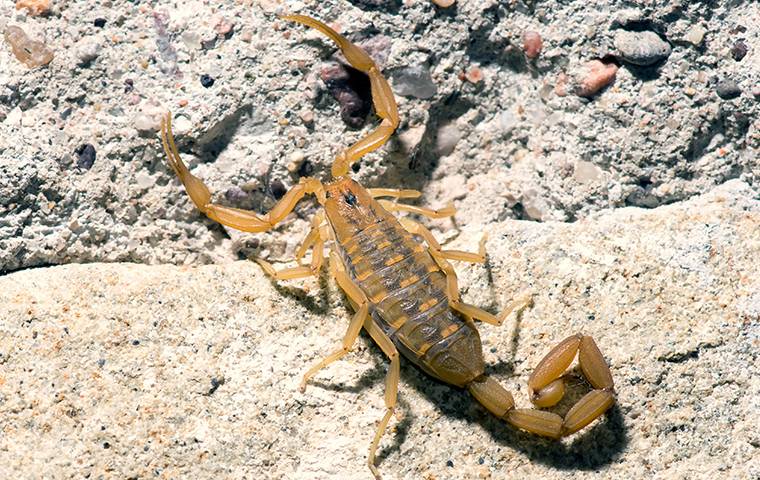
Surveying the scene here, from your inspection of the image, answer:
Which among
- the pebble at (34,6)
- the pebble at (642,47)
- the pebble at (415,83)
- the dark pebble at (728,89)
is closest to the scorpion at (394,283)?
the pebble at (415,83)

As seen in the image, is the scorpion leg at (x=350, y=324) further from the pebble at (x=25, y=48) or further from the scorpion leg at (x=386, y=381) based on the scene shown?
the pebble at (x=25, y=48)

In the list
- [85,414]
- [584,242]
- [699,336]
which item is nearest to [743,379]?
[699,336]

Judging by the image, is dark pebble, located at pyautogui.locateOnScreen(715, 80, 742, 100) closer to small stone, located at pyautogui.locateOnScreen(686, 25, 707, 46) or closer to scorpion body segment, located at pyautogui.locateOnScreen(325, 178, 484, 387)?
small stone, located at pyautogui.locateOnScreen(686, 25, 707, 46)

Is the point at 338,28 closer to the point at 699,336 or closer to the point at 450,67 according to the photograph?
the point at 450,67

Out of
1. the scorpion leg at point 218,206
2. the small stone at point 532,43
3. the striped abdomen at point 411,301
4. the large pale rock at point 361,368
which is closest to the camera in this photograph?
the large pale rock at point 361,368

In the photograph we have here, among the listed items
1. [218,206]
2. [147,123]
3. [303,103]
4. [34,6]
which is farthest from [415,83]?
[34,6]

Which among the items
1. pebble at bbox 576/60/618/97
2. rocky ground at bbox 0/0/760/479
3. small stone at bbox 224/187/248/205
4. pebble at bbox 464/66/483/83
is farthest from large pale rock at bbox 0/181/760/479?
pebble at bbox 464/66/483/83

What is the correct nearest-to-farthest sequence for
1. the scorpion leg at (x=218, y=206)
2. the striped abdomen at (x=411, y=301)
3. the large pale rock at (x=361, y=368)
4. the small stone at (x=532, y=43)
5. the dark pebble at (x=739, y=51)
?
the large pale rock at (x=361, y=368)
the striped abdomen at (x=411, y=301)
the scorpion leg at (x=218, y=206)
the dark pebble at (x=739, y=51)
the small stone at (x=532, y=43)

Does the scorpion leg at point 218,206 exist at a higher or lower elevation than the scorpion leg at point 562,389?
higher
